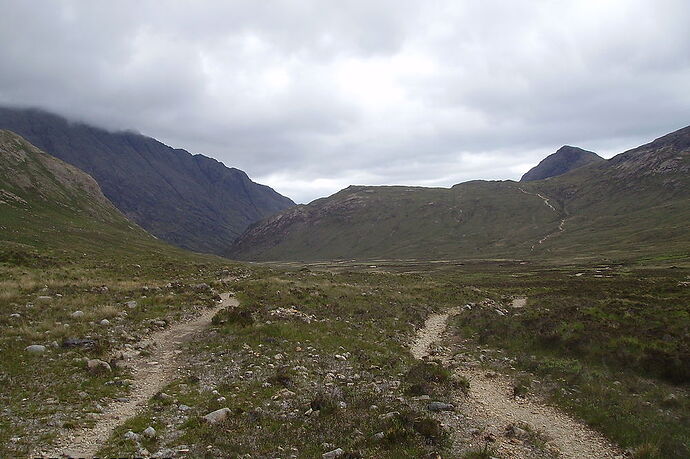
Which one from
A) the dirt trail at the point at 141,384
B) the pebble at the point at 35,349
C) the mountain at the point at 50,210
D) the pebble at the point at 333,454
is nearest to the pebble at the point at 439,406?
the pebble at the point at 333,454

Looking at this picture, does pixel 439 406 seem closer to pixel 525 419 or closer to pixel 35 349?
pixel 525 419

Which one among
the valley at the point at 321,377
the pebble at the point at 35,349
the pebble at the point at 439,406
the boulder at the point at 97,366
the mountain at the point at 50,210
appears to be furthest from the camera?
the mountain at the point at 50,210

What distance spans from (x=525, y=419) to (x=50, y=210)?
154 metres

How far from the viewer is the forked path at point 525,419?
13.2 m

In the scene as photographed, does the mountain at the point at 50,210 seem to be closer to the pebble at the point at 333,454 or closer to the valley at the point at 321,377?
the valley at the point at 321,377

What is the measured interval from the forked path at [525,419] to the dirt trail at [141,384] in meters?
11.9

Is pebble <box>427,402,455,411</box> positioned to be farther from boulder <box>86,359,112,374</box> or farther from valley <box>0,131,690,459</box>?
boulder <box>86,359,112,374</box>

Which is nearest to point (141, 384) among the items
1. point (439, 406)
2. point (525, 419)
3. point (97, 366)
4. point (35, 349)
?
point (97, 366)

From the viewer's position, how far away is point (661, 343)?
21.6m

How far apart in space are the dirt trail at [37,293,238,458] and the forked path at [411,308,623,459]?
11912 mm

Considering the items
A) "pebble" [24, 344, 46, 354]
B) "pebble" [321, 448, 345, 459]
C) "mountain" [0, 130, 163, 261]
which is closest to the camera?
"pebble" [321, 448, 345, 459]

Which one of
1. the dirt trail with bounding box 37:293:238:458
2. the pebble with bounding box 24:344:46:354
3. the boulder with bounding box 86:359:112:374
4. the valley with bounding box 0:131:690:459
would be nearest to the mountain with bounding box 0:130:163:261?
the valley with bounding box 0:131:690:459

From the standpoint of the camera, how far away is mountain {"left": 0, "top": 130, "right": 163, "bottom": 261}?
89500 mm

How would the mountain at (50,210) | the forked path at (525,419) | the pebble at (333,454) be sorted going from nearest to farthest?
the pebble at (333,454), the forked path at (525,419), the mountain at (50,210)
